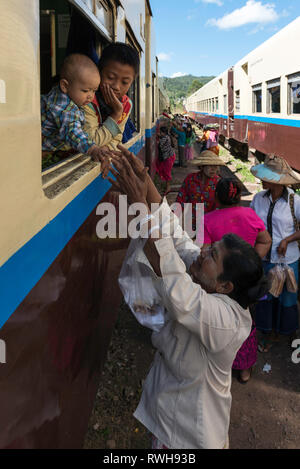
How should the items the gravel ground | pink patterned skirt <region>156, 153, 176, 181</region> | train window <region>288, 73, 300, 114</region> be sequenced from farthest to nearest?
pink patterned skirt <region>156, 153, 176, 181</region>, train window <region>288, 73, 300, 114</region>, the gravel ground

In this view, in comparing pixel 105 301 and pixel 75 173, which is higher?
pixel 75 173

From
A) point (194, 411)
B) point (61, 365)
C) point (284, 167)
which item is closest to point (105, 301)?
point (61, 365)

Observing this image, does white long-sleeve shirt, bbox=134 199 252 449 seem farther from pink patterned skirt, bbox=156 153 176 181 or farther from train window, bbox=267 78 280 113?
train window, bbox=267 78 280 113

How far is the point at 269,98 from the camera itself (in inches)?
394

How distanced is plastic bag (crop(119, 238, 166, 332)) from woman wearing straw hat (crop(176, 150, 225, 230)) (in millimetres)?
1781

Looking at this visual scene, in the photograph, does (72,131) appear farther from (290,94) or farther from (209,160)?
(290,94)

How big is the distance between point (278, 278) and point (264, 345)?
0.71m

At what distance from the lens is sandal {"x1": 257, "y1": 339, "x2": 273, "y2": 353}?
3.57 metres

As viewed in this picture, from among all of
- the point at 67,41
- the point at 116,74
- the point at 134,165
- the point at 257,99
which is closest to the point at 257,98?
the point at 257,99

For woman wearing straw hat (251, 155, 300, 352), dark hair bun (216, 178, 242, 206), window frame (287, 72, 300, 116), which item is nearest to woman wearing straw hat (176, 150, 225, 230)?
woman wearing straw hat (251, 155, 300, 352)

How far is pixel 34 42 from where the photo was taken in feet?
3.83

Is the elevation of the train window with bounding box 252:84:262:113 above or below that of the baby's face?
above

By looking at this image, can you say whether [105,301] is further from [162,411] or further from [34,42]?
[34,42]

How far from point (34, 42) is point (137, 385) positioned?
254 cm
